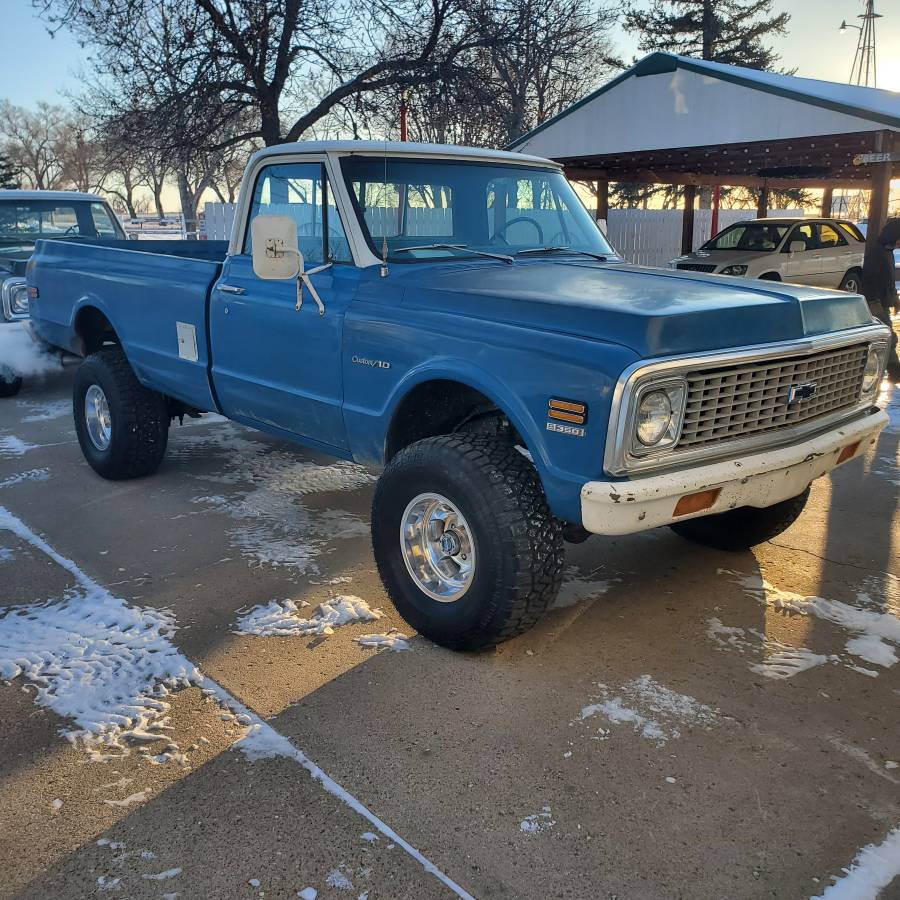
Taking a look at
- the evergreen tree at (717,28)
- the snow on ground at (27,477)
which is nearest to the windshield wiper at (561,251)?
the snow on ground at (27,477)

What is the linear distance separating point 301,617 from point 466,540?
89 centimetres

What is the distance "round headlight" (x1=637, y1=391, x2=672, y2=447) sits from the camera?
2990mm

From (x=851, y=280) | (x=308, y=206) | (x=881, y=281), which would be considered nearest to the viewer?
(x=308, y=206)

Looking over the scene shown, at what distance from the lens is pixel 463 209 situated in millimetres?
4434

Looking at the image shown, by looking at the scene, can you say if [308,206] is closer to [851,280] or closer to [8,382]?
[8,382]

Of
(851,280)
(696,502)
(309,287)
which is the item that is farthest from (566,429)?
(851,280)

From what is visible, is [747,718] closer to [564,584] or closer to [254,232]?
[564,584]

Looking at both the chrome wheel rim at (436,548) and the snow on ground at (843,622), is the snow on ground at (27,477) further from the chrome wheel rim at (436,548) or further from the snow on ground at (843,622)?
the snow on ground at (843,622)

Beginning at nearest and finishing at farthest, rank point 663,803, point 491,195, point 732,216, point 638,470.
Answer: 1. point 663,803
2. point 638,470
3. point 491,195
4. point 732,216

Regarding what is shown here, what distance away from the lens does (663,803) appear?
106 inches

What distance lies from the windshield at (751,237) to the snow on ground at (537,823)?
14.4 metres

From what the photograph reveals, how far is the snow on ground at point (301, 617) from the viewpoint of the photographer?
3.76m

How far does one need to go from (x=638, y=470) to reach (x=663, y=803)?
1.06 meters

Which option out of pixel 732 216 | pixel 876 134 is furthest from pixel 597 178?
pixel 732 216
